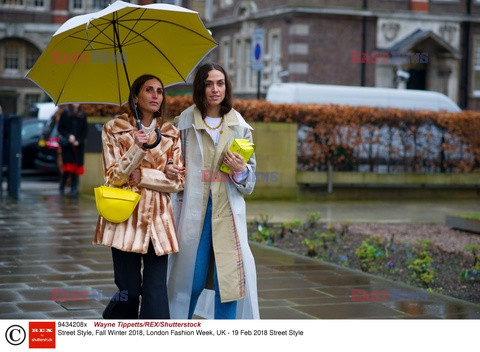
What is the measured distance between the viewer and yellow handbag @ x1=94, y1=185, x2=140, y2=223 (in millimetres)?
5883

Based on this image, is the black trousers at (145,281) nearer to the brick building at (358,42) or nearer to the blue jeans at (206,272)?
the blue jeans at (206,272)

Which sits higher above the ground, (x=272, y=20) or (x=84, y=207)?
(x=272, y=20)

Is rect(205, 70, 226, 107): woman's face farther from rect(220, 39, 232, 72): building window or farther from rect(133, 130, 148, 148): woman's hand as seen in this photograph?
rect(220, 39, 232, 72): building window

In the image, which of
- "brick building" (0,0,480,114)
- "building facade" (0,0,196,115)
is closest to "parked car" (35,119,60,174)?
"brick building" (0,0,480,114)

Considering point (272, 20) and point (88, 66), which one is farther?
point (272, 20)

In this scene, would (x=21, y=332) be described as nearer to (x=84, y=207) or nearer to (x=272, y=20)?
(x=84, y=207)

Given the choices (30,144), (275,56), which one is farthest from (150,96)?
(275,56)

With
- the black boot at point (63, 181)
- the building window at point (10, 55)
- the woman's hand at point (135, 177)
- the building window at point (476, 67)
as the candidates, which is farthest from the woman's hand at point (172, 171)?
the building window at point (10, 55)

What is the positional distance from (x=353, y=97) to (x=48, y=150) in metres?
7.28

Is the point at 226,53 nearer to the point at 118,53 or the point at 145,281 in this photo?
the point at 118,53

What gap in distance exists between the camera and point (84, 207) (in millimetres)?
16141

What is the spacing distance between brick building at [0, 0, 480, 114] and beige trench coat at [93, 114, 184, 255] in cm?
2730

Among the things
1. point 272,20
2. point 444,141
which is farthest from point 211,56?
point 444,141

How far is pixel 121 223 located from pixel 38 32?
161ft
